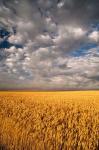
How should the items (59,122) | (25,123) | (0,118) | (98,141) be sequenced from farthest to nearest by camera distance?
→ (0,118)
(25,123)
(59,122)
(98,141)

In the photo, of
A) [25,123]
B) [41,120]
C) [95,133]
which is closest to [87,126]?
[95,133]

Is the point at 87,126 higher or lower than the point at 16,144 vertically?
higher

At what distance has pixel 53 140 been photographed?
18.1 ft

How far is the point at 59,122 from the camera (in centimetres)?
675

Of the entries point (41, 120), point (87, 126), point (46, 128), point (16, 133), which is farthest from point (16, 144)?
point (87, 126)

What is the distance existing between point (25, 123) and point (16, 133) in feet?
3.25

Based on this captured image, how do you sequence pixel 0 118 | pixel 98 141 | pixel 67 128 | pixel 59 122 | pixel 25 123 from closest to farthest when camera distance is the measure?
1. pixel 98 141
2. pixel 67 128
3. pixel 59 122
4. pixel 25 123
5. pixel 0 118

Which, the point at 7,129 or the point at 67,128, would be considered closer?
the point at 67,128

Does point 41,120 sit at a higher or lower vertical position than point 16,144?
higher

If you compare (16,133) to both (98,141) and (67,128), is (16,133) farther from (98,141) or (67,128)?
(98,141)

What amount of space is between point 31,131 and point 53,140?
3.63 ft

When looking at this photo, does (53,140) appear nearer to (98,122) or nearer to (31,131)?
(31,131)

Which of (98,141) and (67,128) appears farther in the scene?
(67,128)

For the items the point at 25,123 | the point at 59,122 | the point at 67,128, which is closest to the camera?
the point at 67,128
